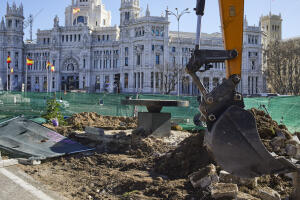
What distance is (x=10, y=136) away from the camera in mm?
Answer: 10648

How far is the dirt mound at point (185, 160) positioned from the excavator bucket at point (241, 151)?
264cm

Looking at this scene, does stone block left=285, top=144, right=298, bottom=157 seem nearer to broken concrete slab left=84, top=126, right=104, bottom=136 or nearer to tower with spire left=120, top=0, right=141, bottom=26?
broken concrete slab left=84, top=126, right=104, bottom=136

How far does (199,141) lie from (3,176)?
4868 millimetres

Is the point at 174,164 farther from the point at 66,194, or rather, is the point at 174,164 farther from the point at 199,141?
the point at 66,194

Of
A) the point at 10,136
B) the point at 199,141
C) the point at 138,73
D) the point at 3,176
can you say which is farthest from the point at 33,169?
the point at 138,73

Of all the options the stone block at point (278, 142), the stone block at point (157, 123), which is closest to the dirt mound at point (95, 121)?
the stone block at point (157, 123)

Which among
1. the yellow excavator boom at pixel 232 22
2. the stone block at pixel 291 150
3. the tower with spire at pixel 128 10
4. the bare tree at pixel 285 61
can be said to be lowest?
the stone block at pixel 291 150

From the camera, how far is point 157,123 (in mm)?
12062

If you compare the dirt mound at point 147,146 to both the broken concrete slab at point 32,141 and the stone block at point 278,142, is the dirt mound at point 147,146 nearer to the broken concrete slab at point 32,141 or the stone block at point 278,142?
the broken concrete slab at point 32,141

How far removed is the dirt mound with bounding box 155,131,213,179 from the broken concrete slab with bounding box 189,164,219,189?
110cm

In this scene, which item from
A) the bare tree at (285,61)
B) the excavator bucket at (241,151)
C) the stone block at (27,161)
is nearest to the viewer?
the excavator bucket at (241,151)

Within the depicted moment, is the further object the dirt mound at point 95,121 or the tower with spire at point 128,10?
the tower with spire at point 128,10

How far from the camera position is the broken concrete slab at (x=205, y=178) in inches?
229

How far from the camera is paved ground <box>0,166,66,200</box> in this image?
597 cm
